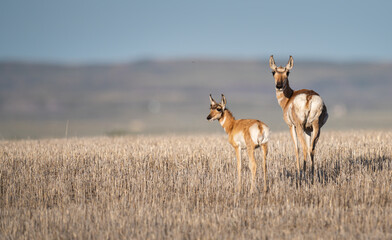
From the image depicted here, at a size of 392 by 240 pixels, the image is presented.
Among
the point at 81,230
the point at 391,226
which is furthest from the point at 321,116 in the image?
the point at 81,230

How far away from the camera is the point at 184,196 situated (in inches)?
412

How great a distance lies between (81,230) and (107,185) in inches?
129

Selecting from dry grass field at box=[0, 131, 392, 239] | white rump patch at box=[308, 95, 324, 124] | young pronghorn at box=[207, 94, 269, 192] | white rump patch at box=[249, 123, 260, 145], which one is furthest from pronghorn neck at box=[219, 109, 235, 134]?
white rump patch at box=[308, 95, 324, 124]

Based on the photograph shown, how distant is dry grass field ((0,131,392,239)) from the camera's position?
836 cm

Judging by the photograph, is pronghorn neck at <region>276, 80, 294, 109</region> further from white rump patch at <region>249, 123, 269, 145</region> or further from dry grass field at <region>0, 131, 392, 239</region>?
white rump patch at <region>249, 123, 269, 145</region>

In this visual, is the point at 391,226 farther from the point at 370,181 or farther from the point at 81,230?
the point at 81,230

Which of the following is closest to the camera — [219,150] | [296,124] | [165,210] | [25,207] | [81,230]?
[81,230]

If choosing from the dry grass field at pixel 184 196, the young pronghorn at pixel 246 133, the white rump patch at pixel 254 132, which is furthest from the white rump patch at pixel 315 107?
the white rump patch at pixel 254 132

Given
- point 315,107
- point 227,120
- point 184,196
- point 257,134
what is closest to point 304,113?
point 315,107

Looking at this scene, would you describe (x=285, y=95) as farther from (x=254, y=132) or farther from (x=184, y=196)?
(x=184, y=196)

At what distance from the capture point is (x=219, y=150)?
610 inches

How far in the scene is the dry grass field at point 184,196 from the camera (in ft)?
27.4

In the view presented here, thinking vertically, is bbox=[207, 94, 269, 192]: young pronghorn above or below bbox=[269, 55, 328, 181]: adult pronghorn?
below

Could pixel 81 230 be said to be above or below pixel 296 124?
below
